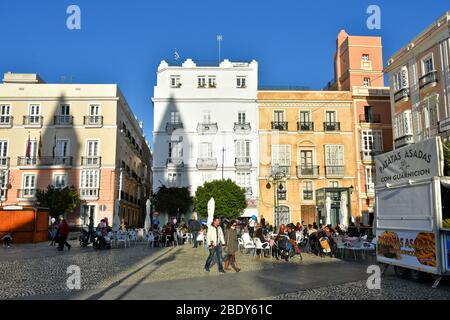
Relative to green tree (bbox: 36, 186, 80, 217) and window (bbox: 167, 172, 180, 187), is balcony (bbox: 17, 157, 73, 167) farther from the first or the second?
window (bbox: 167, 172, 180, 187)

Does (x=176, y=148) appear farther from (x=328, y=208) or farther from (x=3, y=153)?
(x=3, y=153)

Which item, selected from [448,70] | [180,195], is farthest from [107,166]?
[448,70]

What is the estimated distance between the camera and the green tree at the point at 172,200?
36.1 metres

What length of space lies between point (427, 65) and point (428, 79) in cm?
136

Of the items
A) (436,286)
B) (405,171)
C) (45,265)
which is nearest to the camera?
(436,286)

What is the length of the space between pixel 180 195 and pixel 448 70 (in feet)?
73.6

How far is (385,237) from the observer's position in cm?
1172

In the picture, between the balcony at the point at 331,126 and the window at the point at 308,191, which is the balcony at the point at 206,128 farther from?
the balcony at the point at 331,126

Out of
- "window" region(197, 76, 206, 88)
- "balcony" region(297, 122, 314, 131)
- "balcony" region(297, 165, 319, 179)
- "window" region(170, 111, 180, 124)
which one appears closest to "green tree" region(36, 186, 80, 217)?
"window" region(170, 111, 180, 124)

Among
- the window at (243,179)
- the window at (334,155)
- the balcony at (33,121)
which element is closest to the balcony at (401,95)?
the window at (334,155)

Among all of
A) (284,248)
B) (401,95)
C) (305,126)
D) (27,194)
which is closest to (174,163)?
(305,126)

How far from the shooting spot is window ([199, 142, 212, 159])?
127ft

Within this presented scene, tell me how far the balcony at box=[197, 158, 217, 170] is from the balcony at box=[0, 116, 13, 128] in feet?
55.6
